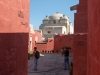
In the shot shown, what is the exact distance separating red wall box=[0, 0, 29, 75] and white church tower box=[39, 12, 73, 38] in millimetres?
31725

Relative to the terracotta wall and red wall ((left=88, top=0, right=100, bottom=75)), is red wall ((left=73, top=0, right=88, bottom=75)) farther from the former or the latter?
red wall ((left=88, top=0, right=100, bottom=75))

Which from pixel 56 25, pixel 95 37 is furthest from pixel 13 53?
pixel 56 25

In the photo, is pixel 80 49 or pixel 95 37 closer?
pixel 95 37

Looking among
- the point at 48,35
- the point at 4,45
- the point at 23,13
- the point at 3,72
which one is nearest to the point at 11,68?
the point at 3,72

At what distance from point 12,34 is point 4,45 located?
38 centimetres

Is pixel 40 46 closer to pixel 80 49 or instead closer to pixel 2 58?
pixel 80 49

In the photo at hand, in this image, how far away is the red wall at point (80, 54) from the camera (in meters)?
5.26

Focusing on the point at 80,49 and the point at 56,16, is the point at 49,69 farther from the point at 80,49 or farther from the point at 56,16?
the point at 56,16

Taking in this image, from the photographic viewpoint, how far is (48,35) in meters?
35.7

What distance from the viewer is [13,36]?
382 cm

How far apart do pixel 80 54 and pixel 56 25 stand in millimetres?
36880

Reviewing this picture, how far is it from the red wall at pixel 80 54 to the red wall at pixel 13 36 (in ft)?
5.75

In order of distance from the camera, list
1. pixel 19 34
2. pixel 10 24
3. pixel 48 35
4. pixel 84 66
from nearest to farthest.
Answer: pixel 10 24
pixel 19 34
pixel 84 66
pixel 48 35

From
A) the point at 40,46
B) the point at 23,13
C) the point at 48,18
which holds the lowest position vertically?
the point at 40,46
